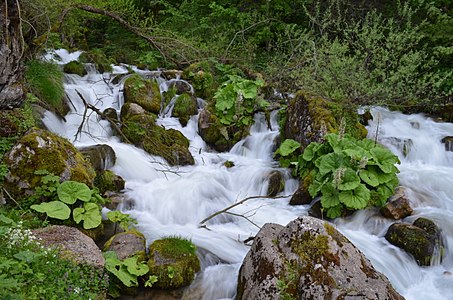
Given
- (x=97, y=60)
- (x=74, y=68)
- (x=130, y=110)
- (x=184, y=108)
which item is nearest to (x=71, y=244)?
(x=130, y=110)

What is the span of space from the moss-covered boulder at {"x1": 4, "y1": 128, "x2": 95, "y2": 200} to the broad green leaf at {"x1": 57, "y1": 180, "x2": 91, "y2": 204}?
0.25 meters

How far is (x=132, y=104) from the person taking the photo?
885 centimetres

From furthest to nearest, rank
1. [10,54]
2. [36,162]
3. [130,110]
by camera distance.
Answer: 1. [130,110]
2. [10,54]
3. [36,162]

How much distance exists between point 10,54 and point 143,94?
4372mm

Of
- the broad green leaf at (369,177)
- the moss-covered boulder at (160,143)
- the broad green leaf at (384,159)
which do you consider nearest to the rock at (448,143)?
the broad green leaf at (384,159)

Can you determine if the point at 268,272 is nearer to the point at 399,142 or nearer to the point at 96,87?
the point at 399,142

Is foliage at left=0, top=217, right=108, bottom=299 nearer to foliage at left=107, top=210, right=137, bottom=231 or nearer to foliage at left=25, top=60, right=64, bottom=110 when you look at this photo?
foliage at left=107, top=210, right=137, bottom=231

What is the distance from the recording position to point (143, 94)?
31.0 ft

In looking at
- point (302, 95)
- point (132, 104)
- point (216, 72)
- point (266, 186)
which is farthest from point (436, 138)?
point (132, 104)

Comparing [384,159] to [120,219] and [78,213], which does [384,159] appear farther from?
[78,213]

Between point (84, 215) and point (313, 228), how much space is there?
8.86 feet

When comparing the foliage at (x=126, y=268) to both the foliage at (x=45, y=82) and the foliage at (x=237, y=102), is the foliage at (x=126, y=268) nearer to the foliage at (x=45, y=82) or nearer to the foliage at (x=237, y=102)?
the foliage at (x=45, y=82)

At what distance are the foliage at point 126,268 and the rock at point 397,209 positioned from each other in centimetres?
366

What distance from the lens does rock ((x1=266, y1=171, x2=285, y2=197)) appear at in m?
6.89
